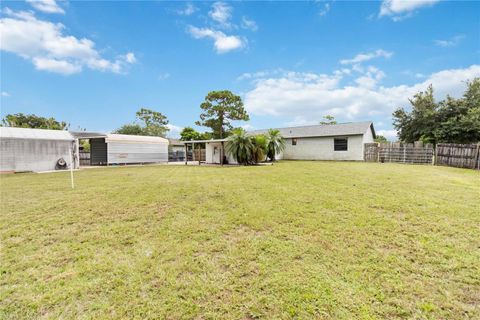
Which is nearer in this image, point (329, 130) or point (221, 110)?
point (329, 130)

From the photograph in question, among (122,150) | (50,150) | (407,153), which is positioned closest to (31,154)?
(50,150)

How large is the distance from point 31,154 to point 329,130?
23.1 m

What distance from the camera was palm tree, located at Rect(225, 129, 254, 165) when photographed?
15.8 metres

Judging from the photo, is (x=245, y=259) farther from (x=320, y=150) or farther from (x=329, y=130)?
(x=329, y=130)

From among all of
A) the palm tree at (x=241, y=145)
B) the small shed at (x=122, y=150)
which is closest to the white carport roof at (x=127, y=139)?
the small shed at (x=122, y=150)

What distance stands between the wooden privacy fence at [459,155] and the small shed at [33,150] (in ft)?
75.1

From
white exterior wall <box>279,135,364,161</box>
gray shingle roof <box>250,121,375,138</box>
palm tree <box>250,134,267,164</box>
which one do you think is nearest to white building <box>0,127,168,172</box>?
palm tree <box>250,134,267,164</box>

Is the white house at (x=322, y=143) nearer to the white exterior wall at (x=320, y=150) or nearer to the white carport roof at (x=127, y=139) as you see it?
the white exterior wall at (x=320, y=150)

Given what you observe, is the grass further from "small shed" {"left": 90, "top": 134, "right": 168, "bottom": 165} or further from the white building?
"small shed" {"left": 90, "top": 134, "right": 168, "bottom": 165}

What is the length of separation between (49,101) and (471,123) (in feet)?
118

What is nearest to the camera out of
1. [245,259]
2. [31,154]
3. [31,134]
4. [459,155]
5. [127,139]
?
[245,259]

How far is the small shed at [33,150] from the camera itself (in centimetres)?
1289

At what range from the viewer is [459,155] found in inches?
487

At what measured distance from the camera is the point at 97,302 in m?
1.99
